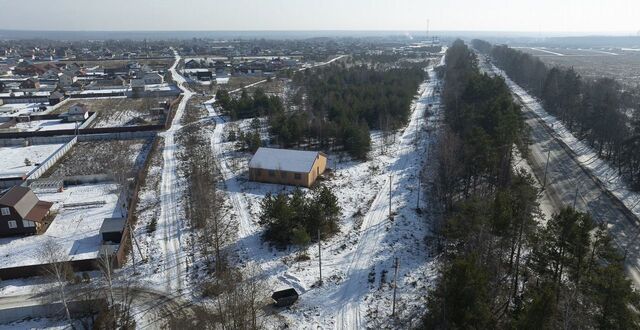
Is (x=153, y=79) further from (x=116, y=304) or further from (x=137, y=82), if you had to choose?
(x=116, y=304)

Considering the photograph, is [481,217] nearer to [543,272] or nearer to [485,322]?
[543,272]

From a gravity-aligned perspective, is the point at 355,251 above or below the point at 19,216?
below

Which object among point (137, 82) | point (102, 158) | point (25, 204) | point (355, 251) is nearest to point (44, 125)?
point (102, 158)

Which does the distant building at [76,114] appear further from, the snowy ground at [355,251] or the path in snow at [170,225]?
the snowy ground at [355,251]

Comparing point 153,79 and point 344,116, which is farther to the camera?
point 153,79

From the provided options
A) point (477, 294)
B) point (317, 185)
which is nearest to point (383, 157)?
point (317, 185)

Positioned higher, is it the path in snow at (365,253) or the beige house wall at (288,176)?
the beige house wall at (288,176)

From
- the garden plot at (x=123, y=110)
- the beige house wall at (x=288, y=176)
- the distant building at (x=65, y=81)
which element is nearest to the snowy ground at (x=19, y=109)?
the garden plot at (x=123, y=110)
